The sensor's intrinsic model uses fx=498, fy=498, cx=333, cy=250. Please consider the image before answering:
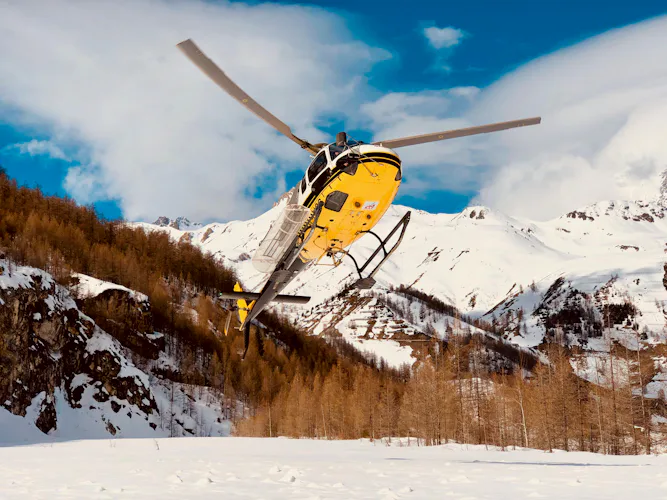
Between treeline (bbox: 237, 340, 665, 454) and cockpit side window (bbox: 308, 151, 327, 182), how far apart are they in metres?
33.2

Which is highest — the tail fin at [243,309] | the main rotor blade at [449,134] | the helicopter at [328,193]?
the main rotor blade at [449,134]

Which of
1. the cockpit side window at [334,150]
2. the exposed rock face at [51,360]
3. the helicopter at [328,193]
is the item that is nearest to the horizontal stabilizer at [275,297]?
the helicopter at [328,193]

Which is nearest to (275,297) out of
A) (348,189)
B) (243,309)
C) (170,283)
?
(243,309)

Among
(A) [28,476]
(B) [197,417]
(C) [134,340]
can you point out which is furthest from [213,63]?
(C) [134,340]

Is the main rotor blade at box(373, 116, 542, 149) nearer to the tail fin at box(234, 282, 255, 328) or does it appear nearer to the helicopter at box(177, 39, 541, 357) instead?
the helicopter at box(177, 39, 541, 357)

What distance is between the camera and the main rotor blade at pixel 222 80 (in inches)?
422

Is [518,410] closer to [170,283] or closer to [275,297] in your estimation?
[275,297]

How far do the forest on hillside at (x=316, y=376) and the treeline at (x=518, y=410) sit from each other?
0.13 meters

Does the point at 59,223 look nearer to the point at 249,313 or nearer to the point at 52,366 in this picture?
the point at 52,366

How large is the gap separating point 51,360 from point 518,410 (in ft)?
150

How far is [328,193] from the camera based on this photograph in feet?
39.5

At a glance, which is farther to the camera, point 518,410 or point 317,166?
point 518,410

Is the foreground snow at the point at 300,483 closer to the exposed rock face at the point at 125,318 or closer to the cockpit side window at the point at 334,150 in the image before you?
the cockpit side window at the point at 334,150

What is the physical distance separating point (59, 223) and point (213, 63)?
107 m
